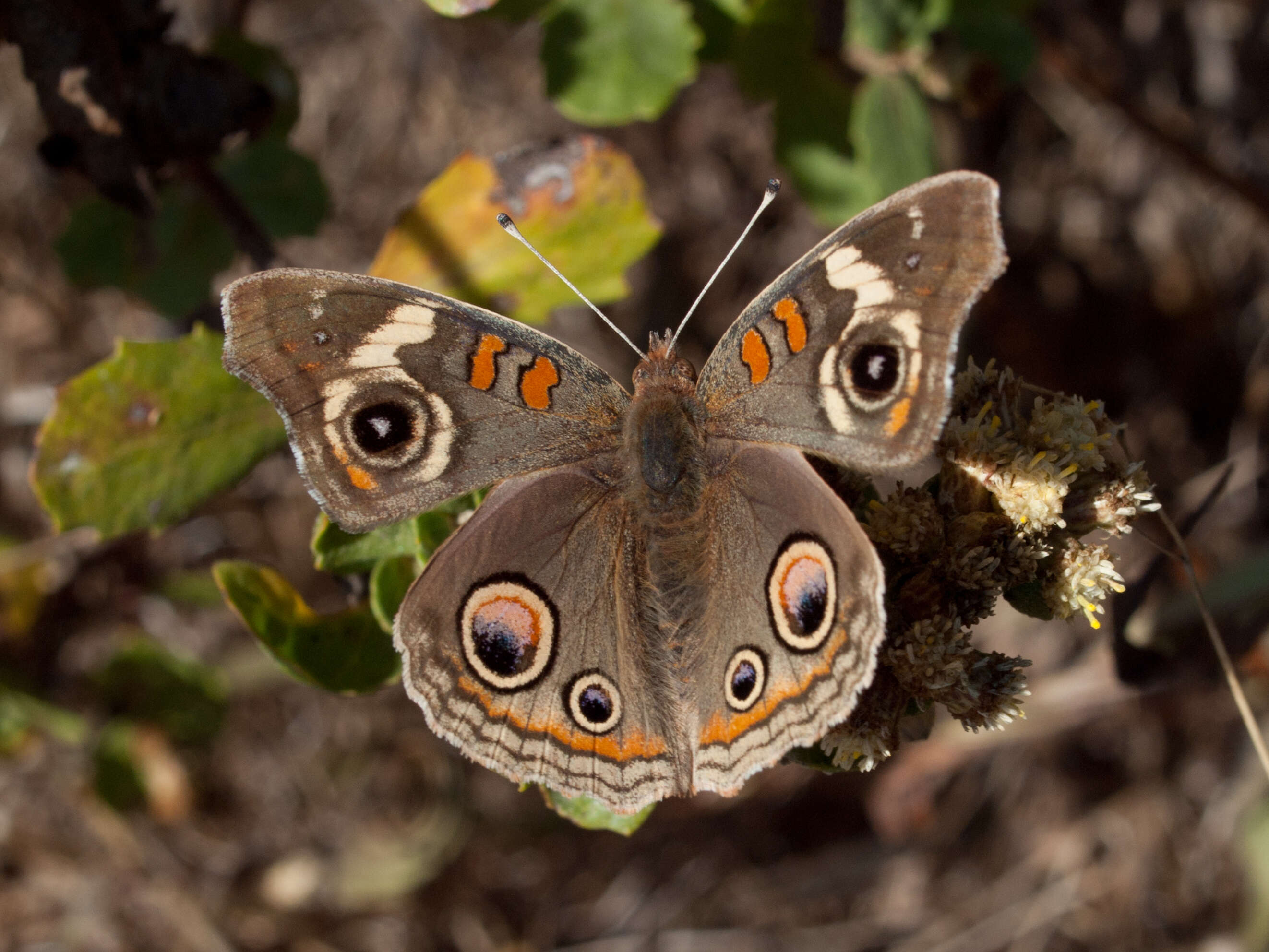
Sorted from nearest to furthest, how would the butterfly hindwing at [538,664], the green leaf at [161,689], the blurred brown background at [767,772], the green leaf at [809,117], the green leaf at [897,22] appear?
the butterfly hindwing at [538,664] < the green leaf at [897,22] < the green leaf at [809,117] < the green leaf at [161,689] < the blurred brown background at [767,772]

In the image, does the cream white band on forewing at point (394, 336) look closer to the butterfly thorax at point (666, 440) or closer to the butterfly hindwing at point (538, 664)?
the butterfly hindwing at point (538, 664)

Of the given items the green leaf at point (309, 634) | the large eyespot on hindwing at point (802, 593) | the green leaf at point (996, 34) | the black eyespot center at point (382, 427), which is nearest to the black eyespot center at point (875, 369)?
the large eyespot on hindwing at point (802, 593)

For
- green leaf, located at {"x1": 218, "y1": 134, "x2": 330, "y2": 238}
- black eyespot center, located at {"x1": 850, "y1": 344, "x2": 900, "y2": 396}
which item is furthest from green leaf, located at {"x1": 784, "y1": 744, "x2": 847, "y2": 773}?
green leaf, located at {"x1": 218, "y1": 134, "x2": 330, "y2": 238}

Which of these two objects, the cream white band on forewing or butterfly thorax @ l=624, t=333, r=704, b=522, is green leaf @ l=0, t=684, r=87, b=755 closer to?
the cream white band on forewing

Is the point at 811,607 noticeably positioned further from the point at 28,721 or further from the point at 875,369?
the point at 28,721

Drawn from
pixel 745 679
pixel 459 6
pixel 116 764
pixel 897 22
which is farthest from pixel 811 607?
pixel 116 764

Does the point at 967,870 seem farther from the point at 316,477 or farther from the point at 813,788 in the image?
the point at 316,477
